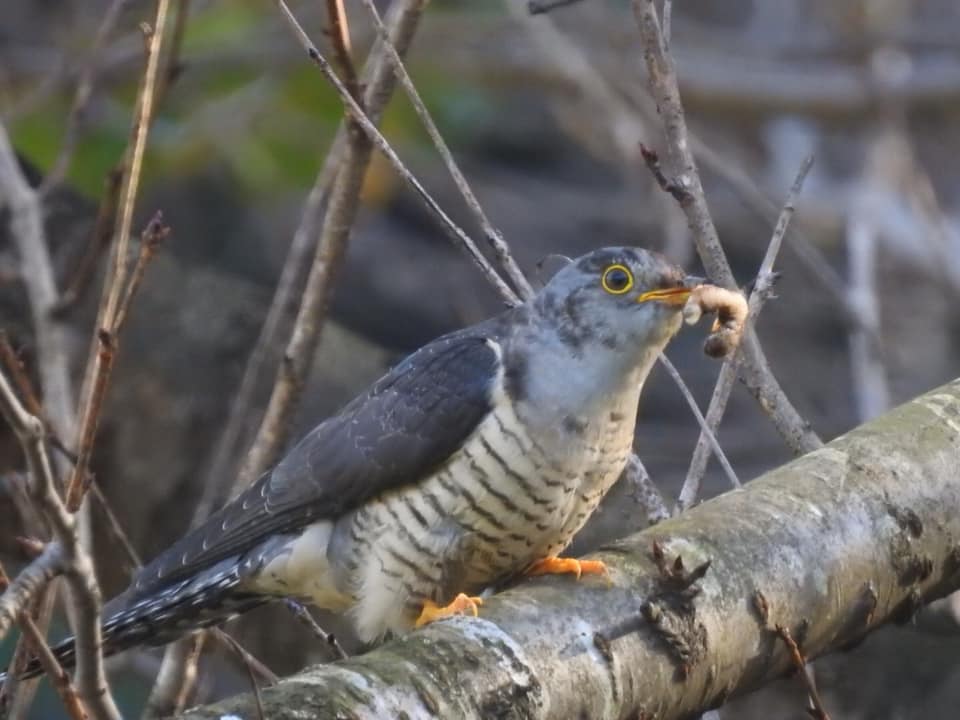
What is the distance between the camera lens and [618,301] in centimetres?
275

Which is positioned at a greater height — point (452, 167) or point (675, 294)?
point (452, 167)

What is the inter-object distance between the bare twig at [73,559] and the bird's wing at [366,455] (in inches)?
50.1

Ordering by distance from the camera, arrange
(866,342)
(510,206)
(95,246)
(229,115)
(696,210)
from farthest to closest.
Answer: (510,206) < (229,115) < (866,342) < (95,246) < (696,210)

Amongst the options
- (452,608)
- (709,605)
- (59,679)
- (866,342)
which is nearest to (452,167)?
(452,608)

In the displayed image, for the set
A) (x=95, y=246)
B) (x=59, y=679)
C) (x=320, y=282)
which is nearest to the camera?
(x=59, y=679)

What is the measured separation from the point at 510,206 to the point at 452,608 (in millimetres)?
5252

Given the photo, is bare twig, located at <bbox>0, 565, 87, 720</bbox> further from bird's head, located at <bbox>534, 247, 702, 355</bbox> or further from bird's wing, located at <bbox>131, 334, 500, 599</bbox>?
bird's head, located at <bbox>534, 247, 702, 355</bbox>

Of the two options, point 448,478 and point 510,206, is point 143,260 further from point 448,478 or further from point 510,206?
point 510,206

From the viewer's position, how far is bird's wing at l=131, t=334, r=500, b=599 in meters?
2.73

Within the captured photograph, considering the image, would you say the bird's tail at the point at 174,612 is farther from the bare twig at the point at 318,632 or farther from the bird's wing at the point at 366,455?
the bare twig at the point at 318,632

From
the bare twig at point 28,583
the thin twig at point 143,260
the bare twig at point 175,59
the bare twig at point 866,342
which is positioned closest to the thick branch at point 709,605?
the bare twig at point 28,583

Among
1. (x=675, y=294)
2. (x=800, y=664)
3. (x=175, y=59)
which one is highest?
(x=175, y=59)

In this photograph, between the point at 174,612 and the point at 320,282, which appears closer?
the point at 174,612

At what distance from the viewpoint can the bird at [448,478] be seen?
2660mm
